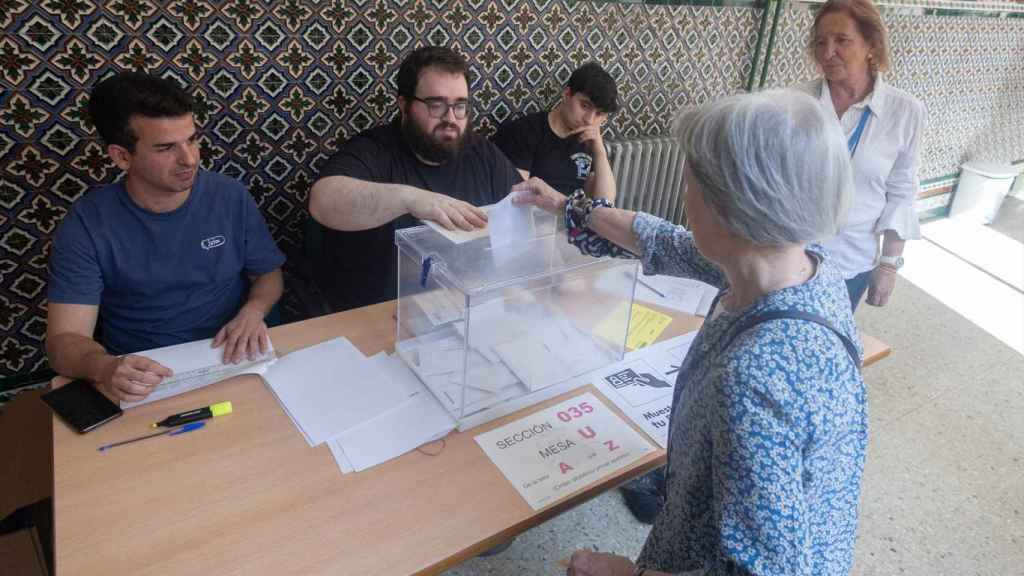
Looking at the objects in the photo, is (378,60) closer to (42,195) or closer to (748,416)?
(42,195)

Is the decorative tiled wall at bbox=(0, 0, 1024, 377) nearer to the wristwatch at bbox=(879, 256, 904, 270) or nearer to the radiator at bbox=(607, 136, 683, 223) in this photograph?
the radiator at bbox=(607, 136, 683, 223)

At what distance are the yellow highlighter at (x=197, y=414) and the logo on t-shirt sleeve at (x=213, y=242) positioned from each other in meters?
0.60

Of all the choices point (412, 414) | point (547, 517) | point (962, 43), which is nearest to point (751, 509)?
point (547, 517)

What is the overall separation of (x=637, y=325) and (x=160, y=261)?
1.25m

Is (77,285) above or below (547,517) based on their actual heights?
above

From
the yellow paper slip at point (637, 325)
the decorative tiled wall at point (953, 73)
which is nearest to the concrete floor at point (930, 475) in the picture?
the yellow paper slip at point (637, 325)

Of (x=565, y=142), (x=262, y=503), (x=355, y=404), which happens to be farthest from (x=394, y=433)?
(x=565, y=142)

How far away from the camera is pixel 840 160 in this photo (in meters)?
0.86

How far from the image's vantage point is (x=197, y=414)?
3.93ft

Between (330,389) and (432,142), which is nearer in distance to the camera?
(330,389)

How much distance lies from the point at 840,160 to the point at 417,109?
4.41ft

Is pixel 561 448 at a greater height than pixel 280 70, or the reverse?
pixel 280 70

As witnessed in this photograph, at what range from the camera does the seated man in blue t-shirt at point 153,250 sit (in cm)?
148

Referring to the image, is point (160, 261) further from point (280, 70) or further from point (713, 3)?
point (713, 3)
